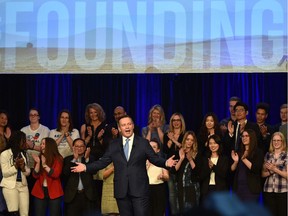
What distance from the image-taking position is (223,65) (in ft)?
25.3

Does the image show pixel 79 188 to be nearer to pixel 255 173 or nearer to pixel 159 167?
pixel 159 167

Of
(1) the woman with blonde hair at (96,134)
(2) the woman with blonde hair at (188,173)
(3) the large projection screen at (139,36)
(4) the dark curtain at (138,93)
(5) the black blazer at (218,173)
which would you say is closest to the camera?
(5) the black blazer at (218,173)

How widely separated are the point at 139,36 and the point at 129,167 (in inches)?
96.5

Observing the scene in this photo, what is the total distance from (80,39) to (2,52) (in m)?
1.01

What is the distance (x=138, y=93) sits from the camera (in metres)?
8.41

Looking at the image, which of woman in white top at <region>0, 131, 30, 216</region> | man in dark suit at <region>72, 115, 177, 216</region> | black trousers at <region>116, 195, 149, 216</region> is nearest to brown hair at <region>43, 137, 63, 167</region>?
woman in white top at <region>0, 131, 30, 216</region>

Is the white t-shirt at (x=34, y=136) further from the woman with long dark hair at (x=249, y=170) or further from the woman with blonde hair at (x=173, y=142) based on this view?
the woman with long dark hair at (x=249, y=170)

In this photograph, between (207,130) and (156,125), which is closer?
(207,130)

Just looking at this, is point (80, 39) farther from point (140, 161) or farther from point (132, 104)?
point (140, 161)

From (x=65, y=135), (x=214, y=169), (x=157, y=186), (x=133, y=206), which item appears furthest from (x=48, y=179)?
(x=214, y=169)

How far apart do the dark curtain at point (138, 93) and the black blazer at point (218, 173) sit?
1.61m

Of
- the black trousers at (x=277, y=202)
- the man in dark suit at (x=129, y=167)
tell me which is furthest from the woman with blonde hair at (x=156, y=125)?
the black trousers at (x=277, y=202)

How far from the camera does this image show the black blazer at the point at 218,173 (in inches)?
253

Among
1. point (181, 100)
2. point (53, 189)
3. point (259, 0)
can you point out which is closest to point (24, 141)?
point (53, 189)
